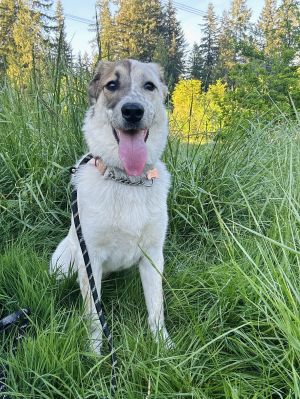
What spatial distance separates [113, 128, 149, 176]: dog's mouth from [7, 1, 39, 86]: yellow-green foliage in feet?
6.16

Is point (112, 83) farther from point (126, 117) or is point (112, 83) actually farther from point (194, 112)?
point (194, 112)

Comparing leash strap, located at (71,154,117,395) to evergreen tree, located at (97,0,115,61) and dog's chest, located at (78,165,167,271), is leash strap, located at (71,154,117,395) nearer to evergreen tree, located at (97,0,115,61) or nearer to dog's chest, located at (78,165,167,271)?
dog's chest, located at (78,165,167,271)

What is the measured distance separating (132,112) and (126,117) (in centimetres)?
5

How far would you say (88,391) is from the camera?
1.43m

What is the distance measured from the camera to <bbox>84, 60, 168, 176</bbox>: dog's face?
2062mm

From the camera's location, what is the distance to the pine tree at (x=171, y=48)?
3.25 metres

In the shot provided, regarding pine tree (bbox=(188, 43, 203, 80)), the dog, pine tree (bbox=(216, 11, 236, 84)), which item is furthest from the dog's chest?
pine tree (bbox=(216, 11, 236, 84))

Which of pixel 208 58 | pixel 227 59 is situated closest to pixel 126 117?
pixel 208 58

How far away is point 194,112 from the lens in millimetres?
3930

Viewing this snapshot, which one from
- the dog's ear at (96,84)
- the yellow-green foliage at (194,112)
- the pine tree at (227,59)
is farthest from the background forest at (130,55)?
the pine tree at (227,59)

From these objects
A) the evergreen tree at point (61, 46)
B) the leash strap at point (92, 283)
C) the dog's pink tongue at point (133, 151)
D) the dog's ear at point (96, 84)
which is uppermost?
the evergreen tree at point (61, 46)

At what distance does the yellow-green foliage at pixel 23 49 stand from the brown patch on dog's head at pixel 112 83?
136 centimetres

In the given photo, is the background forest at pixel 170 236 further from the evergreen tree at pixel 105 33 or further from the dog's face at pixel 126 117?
the dog's face at pixel 126 117

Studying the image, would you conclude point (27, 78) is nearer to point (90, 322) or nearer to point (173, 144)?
point (173, 144)
